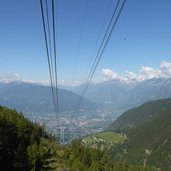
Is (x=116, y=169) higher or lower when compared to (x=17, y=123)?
lower


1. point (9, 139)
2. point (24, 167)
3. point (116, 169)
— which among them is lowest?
point (116, 169)

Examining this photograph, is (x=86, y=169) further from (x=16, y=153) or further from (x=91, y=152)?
(x=16, y=153)

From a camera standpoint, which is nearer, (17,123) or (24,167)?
(24,167)

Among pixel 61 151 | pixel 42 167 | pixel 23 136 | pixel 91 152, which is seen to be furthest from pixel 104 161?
pixel 42 167

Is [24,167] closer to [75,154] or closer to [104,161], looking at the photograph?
[75,154]

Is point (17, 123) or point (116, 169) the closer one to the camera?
point (17, 123)

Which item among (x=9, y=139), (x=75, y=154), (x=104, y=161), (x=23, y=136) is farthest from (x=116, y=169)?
(x=9, y=139)

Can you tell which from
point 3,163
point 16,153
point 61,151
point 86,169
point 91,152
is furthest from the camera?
point 91,152

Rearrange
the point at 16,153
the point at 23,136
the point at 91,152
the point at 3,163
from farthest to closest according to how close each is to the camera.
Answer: the point at 91,152 < the point at 23,136 < the point at 16,153 < the point at 3,163

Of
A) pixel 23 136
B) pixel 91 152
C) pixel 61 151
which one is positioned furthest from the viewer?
pixel 91 152
